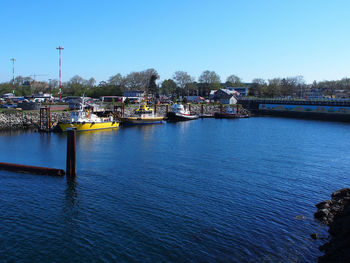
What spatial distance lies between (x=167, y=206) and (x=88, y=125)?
3454cm

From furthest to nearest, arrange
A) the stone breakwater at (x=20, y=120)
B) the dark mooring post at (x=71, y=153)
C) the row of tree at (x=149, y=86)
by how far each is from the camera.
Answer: the row of tree at (x=149, y=86)
the stone breakwater at (x=20, y=120)
the dark mooring post at (x=71, y=153)

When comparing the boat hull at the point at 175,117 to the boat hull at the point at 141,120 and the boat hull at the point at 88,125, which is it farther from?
the boat hull at the point at 88,125

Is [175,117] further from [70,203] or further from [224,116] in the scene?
[70,203]

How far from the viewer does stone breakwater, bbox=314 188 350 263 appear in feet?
41.8

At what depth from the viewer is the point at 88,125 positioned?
4966 cm

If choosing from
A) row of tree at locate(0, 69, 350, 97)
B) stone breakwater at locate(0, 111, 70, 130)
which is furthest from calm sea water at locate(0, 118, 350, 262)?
row of tree at locate(0, 69, 350, 97)

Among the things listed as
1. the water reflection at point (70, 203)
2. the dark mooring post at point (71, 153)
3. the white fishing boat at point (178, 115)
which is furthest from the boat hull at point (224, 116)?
the water reflection at point (70, 203)

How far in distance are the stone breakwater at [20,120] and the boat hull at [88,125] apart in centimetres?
838

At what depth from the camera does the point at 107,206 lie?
1788 centimetres

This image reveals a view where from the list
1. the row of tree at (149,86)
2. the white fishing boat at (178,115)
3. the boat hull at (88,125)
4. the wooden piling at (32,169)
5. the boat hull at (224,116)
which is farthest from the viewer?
the row of tree at (149,86)

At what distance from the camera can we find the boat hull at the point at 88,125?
154 feet

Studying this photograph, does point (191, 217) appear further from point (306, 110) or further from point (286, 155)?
point (306, 110)

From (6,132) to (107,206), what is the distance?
1386 inches

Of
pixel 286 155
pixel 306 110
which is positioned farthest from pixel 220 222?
pixel 306 110
